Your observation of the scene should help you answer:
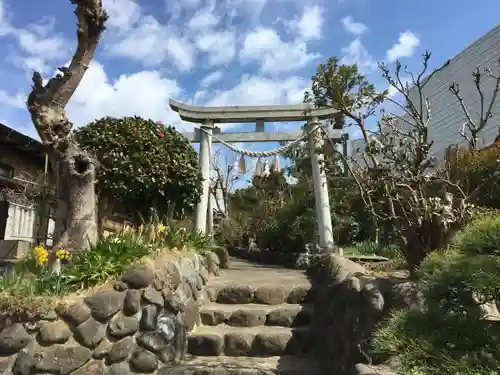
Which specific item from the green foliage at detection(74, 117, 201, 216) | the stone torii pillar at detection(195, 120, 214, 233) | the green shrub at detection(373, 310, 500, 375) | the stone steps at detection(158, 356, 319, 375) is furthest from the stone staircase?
the stone torii pillar at detection(195, 120, 214, 233)

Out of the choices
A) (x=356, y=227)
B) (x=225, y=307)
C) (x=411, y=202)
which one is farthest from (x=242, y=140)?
(x=411, y=202)

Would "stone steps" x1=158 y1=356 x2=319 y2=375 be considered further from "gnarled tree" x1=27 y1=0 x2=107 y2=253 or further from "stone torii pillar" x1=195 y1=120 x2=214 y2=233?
"stone torii pillar" x1=195 y1=120 x2=214 y2=233

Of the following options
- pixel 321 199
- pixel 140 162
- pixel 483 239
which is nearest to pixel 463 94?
pixel 321 199

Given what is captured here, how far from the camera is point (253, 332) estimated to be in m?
5.12

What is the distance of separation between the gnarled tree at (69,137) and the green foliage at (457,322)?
12.1ft

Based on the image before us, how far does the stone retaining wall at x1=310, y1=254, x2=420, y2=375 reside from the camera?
11.6 feet

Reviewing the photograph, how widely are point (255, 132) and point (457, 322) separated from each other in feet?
27.4

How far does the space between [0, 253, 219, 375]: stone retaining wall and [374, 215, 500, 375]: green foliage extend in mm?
2654

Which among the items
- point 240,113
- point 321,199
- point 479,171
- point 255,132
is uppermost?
point 240,113

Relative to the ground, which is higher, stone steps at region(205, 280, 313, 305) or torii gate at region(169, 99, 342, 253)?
torii gate at region(169, 99, 342, 253)

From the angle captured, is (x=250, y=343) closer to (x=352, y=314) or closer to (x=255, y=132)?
(x=352, y=314)

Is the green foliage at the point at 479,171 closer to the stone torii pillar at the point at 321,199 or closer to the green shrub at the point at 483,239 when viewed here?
the stone torii pillar at the point at 321,199

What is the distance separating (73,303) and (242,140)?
22.8 ft

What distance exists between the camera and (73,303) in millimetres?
4098
